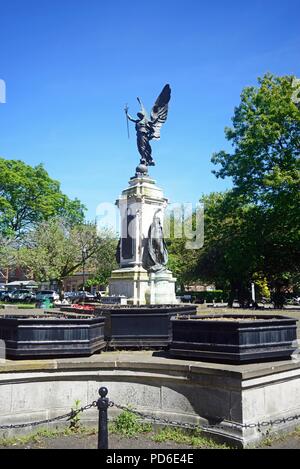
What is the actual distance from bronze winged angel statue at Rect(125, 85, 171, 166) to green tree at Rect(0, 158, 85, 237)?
3145cm

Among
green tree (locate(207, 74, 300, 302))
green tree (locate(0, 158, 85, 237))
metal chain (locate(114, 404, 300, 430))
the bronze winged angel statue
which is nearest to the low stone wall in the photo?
metal chain (locate(114, 404, 300, 430))

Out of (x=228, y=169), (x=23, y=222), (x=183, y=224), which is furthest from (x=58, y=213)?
(x=228, y=169)

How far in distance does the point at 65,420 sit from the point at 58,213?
50.1 m

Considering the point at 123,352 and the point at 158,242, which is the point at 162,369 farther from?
the point at 158,242

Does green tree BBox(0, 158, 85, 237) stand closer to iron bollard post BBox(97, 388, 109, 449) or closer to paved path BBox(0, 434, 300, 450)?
paved path BBox(0, 434, 300, 450)

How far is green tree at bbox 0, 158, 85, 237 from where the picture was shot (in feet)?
159

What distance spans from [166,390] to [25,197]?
1859 inches

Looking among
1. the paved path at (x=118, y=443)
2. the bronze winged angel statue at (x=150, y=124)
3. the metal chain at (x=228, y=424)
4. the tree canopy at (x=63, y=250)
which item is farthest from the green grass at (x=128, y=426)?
the tree canopy at (x=63, y=250)

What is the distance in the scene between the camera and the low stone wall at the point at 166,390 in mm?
6012

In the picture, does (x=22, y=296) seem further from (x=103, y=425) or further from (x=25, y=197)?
(x=103, y=425)

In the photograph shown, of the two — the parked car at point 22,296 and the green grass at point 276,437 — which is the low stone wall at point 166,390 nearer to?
the green grass at point 276,437

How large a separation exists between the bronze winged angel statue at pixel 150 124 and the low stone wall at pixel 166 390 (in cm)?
1287

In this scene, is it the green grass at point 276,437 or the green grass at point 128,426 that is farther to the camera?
the green grass at point 128,426

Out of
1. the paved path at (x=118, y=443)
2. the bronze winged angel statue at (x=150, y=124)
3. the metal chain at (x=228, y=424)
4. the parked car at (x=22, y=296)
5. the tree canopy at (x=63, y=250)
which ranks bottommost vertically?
the paved path at (x=118, y=443)
